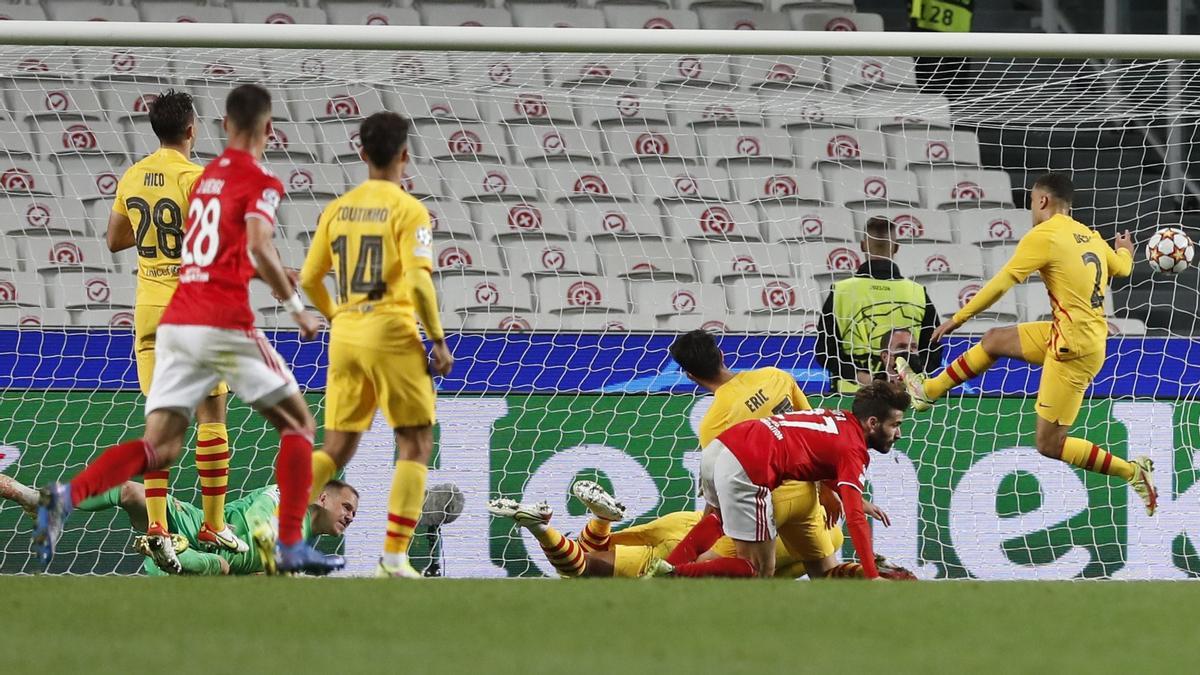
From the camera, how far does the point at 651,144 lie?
10.3m

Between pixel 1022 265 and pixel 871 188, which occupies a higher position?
pixel 871 188

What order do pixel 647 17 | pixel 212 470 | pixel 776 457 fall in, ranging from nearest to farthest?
pixel 212 470
pixel 776 457
pixel 647 17

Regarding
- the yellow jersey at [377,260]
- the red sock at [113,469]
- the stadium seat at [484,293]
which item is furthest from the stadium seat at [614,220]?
the red sock at [113,469]

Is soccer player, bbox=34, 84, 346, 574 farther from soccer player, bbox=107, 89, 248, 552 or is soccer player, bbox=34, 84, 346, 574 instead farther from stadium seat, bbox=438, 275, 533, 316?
stadium seat, bbox=438, 275, 533, 316

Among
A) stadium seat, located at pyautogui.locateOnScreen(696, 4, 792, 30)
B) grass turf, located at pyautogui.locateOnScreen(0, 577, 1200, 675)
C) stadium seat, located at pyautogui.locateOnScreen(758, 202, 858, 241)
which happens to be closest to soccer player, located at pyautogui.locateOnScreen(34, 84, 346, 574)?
grass turf, located at pyautogui.locateOnScreen(0, 577, 1200, 675)

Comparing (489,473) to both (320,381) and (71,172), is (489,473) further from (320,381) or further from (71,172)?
(71,172)

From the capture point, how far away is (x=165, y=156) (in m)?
6.75

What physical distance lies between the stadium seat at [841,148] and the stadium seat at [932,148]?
0.10 m

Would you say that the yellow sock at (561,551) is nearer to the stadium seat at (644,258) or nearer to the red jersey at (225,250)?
the stadium seat at (644,258)

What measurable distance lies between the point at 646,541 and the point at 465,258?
2260 mm

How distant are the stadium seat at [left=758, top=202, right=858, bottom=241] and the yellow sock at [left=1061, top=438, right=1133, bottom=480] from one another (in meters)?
2.28

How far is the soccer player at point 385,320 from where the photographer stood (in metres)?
5.46

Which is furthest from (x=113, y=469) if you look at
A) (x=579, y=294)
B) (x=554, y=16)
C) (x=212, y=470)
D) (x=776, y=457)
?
(x=554, y=16)

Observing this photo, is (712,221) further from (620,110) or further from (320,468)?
(320,468)
